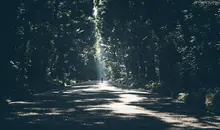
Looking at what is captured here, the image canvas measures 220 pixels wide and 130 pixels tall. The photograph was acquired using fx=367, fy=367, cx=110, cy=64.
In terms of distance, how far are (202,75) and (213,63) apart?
1.14 metres

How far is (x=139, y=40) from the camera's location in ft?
166

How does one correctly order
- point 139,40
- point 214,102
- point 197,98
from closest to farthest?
point 214,102
point 197,98
point 139,40

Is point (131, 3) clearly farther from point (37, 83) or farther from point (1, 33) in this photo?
point (1, 33)

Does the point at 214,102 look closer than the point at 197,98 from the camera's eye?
Yes

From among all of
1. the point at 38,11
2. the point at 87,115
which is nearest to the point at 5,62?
the point at 87,115

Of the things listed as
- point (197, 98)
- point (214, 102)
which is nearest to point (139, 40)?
point (197, 98)

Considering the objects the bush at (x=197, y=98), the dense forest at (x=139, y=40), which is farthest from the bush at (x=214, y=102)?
the bush at (x=197, y=98)

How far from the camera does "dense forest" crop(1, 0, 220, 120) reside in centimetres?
2052

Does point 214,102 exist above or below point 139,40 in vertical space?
below

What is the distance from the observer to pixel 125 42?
193ft

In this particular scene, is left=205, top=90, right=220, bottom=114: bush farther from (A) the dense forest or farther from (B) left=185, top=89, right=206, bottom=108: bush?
(B) left=185, top=89, right=206, bottom=108: bush

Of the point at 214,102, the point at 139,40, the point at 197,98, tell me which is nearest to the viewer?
the point at 214,102

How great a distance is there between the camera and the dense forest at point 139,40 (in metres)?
20.5

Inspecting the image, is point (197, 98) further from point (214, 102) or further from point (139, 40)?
point (139, 40)
